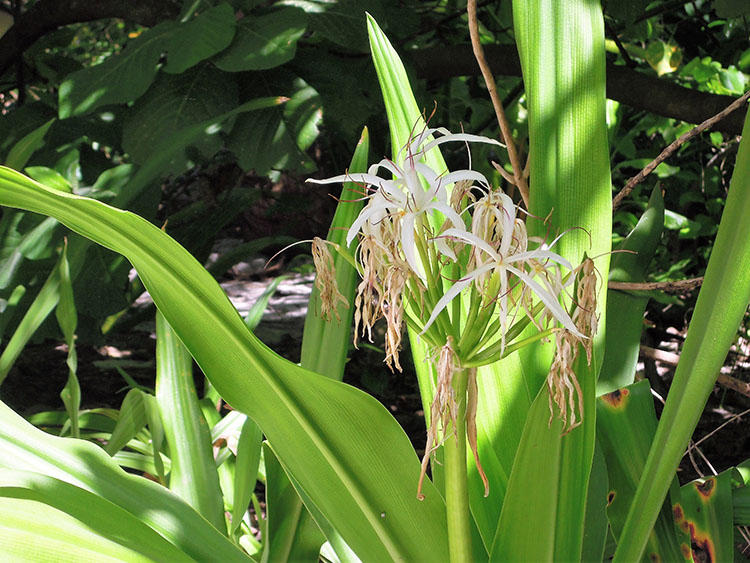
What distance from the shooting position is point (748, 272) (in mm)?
409

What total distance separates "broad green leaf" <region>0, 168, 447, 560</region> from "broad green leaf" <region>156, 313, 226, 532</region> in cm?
29

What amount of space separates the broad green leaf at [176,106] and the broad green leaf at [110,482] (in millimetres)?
571

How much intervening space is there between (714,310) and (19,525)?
43cm

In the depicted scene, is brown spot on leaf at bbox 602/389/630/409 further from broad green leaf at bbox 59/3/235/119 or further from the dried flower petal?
broad green leaf at bbox 59/3/235/119

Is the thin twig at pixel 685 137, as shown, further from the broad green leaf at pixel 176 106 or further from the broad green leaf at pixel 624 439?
the broad green leaf at pixel 176 106

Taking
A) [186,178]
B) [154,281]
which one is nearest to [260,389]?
[154,281]

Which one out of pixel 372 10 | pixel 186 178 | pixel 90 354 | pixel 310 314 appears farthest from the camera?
pixel 186 178

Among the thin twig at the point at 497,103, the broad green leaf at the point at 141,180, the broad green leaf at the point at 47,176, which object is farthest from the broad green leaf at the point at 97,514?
the broad green leaf at the point at 47,176

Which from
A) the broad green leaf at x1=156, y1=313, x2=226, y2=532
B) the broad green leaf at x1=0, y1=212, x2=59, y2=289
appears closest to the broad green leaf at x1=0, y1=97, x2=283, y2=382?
the broad green leaf at x1=0, y1=212, x2=59, y2=289

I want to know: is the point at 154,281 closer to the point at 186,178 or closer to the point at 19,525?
the point at 19,525

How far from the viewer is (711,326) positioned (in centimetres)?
43

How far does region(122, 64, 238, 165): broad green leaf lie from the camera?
1.05m

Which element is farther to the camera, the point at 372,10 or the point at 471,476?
the point at 372,10

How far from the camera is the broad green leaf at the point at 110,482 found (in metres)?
0.56
